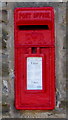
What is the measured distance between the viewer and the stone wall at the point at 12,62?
2.27 metres

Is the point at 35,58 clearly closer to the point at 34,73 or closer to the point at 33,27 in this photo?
the point at 34,73

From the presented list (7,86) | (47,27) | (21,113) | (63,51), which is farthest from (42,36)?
(21,113)

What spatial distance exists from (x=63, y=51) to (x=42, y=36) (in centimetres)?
22

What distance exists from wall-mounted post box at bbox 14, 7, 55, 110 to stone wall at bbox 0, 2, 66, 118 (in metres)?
0.07

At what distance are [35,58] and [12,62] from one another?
0.70 ft

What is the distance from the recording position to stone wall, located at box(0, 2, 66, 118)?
227 cm

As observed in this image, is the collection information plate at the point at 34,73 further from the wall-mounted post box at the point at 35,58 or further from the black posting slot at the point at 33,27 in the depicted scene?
the black posting slot at the point at 33,27

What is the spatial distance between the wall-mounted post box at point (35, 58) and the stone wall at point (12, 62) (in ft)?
0.23

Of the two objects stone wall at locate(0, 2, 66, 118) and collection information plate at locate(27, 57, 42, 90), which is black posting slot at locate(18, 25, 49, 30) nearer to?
stone wall at locate(0, 2, 66, 118)

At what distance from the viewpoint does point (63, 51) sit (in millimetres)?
2289

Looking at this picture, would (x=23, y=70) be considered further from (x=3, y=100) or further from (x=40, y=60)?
(x=3, y=100)

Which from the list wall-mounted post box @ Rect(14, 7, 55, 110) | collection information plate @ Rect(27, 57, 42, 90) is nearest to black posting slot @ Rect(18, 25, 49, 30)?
wall-mounted post box @ Rect(14, 7, 55, 110)

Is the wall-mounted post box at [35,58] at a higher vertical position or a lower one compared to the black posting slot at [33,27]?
lower

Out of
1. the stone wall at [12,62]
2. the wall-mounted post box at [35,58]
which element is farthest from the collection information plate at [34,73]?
the stone wall at [12,62]
